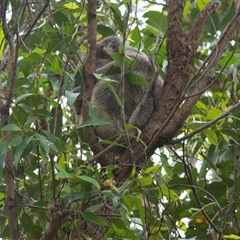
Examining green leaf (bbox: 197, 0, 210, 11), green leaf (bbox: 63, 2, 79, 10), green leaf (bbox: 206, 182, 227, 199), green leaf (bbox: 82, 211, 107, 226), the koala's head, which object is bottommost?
green leaf (bbox: 206, 182, 227, 199)

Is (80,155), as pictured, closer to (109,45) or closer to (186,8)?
(186,8)

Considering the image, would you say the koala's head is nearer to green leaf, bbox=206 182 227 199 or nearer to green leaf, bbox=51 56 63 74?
green leaf, bbox=206 182 227 199

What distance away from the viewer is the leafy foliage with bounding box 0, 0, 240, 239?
2.68m

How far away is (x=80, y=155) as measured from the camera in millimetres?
3295

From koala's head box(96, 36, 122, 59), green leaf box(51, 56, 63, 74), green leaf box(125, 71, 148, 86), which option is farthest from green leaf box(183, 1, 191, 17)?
koala's head box(96, 36, 122, 59)

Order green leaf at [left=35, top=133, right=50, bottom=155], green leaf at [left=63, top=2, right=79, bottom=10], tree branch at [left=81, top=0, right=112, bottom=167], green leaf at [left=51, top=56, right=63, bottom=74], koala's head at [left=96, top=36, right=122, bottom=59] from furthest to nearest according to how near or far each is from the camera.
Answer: koala's head at [left=96, top=36, right=122, bottom=59] → green leaf at [left=63, top=2, right=79, bottom=10] → tree branch at [left=81, top=0, right=112, bottom=167] → green leaf at [left=51, top=56, right=63, bottom=74] → green leaf at [left=35, top=133, right=50, bottom=155]

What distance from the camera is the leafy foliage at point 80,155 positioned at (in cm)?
268

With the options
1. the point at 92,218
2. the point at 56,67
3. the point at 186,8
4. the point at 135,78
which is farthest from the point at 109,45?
the point at 92,218

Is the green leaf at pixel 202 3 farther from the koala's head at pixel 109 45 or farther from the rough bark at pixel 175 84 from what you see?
the koala's head at pixel 109 45

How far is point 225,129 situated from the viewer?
340 centimetres

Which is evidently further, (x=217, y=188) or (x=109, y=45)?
(x=109, y=45)

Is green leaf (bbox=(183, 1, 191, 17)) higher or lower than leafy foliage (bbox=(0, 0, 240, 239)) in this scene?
higher

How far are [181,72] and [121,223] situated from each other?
0.93m

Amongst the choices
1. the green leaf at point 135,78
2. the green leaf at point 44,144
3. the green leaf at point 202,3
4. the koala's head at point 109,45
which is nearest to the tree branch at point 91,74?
the green leaf at point 135,78
